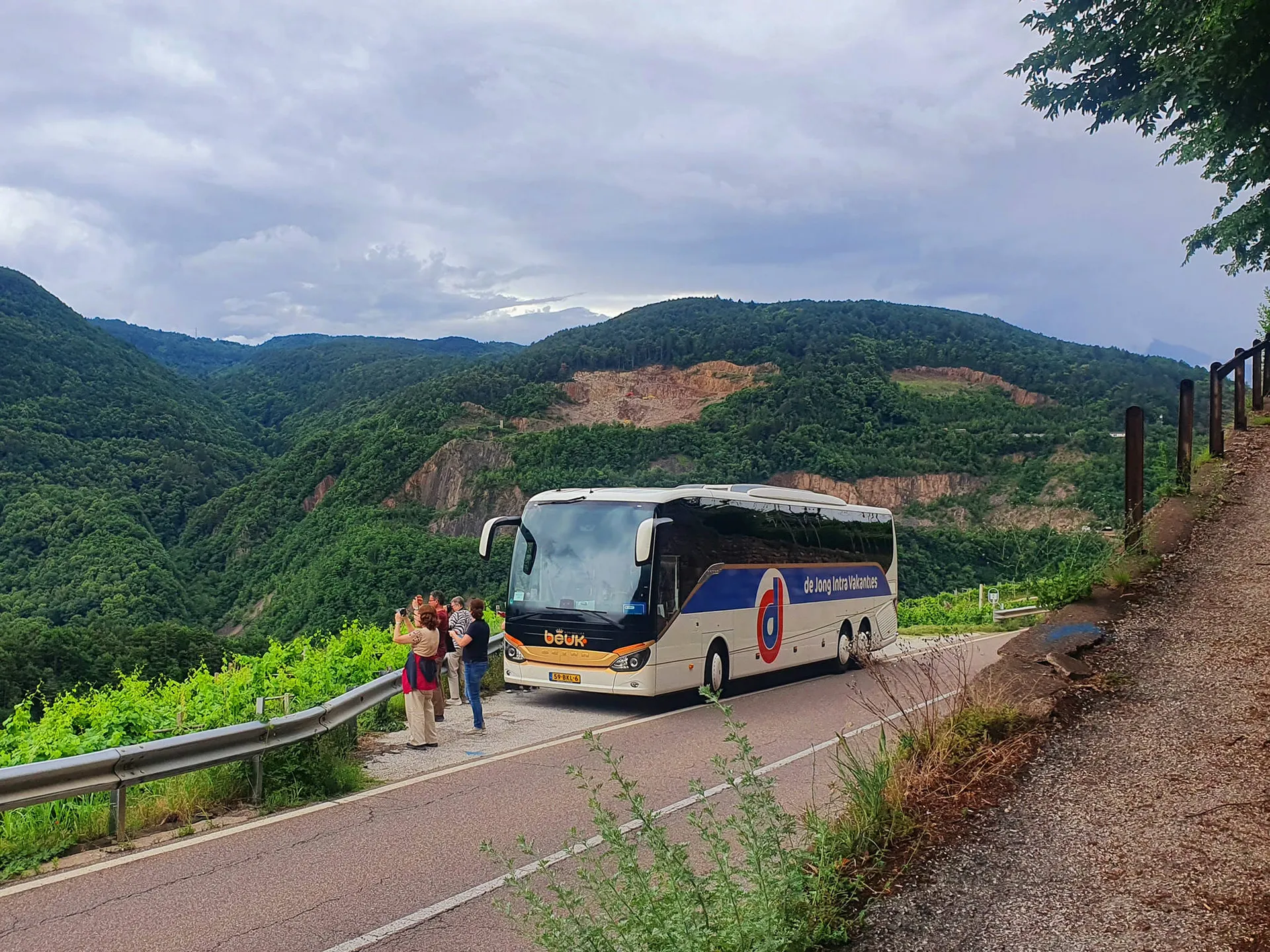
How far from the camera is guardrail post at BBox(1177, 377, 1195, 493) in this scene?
1159 cm

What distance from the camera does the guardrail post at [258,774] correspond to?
8227 millimetres

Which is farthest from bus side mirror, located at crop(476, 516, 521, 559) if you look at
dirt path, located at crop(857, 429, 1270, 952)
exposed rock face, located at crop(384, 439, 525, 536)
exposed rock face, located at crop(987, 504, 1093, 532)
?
exposed rock face, located at crop(384, 439, 525, 536)

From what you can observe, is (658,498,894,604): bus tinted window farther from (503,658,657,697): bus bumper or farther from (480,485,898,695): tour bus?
(503,658,657,697): bus bumper

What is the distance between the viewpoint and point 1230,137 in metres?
14.3

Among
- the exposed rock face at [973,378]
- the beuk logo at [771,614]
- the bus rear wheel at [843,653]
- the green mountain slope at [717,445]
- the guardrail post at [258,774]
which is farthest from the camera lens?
the exposed rock face at [973,378]

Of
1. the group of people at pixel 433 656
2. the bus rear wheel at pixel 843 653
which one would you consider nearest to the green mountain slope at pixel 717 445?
the bus rear wheel at pixel 843 653

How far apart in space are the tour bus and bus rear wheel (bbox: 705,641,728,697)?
0.02 metres

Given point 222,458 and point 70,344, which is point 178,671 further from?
point 70,344

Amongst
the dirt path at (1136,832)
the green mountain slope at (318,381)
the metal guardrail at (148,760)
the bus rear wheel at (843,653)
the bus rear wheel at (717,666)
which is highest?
the green mountain slope at (318,381)

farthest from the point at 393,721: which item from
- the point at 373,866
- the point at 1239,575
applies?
the point at 1239,575

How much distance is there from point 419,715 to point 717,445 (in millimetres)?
96553

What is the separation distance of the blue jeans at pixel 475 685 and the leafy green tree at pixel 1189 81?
11.6 meters

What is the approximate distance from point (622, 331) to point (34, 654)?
124258 millimetres

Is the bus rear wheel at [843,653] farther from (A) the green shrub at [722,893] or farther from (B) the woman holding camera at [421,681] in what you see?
(A) the green shrub at [722,893]
